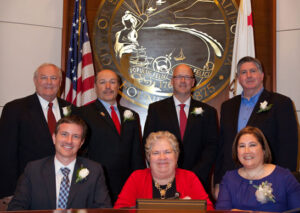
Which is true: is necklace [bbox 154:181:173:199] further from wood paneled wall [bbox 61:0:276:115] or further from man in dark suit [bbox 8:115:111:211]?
wood paneled wall [bbox 61:0:276:115]

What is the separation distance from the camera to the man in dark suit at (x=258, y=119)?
3.79 m

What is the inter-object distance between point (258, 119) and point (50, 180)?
206cm

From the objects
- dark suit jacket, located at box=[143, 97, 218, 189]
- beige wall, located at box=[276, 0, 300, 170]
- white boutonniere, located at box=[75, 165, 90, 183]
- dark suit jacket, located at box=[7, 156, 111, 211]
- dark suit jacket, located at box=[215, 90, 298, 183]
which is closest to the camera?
dark suit jacket, located at box=[7, 156, 111, 211]

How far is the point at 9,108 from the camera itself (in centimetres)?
393

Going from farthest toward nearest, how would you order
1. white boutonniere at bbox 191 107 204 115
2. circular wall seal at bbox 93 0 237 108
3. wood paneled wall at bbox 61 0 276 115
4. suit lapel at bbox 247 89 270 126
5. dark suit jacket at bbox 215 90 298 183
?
circular wall seal at bbox 93 0 237 108
wood paneled wall at bbox 61 0 276 115
white boutonniere at bbox 191 107 204 115
suit lapel at bbox 247 89 270 126
dark suit jacket at bbox 215 90 298 183

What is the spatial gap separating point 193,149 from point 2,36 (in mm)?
3120

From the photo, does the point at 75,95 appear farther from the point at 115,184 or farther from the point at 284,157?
the point at 284,157

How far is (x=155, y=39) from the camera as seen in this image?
569 centimetres

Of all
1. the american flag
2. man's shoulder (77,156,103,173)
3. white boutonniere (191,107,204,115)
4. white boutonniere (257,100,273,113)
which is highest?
the american flag

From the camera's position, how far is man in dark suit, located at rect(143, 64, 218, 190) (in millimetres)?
4188

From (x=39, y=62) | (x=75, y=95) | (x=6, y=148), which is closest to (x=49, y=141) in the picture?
(x=6, y=148)

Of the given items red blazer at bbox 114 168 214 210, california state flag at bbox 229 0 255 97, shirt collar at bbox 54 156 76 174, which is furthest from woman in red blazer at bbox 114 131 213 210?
california state flag at bbox 229 0 255 97

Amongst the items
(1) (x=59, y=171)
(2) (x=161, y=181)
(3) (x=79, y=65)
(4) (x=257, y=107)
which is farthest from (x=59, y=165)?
(3) (x=79, y=65)

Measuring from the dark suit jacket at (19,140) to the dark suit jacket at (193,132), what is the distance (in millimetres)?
1093
